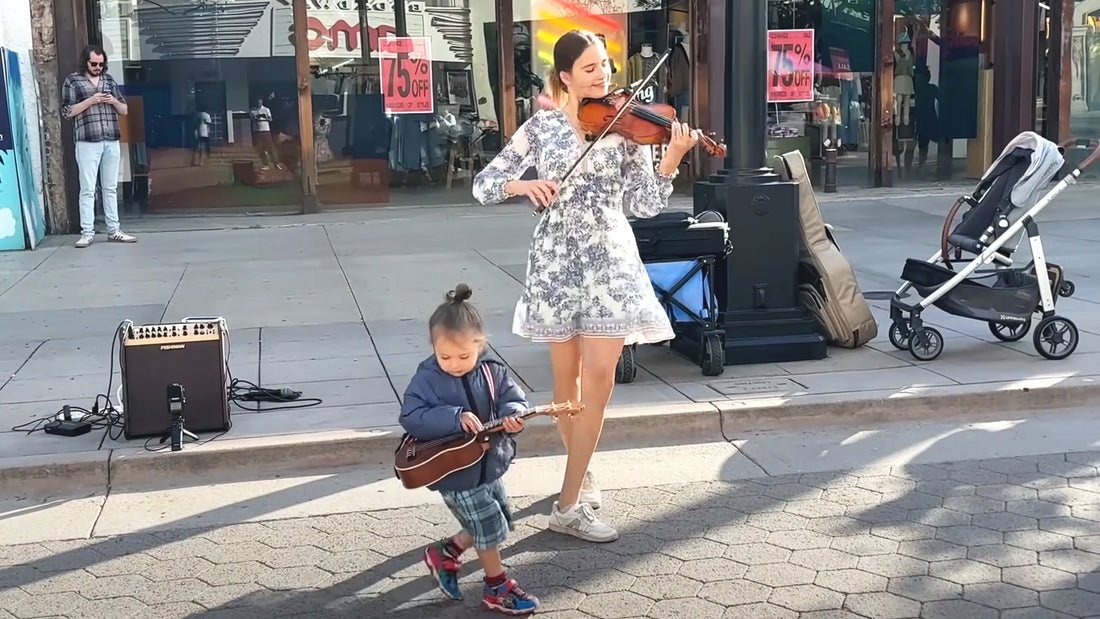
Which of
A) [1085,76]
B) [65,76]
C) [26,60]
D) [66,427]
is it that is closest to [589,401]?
[66,427]

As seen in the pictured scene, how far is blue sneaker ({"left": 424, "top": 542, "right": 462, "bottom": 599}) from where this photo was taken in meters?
4.25

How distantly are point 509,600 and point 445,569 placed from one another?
0.27 meters

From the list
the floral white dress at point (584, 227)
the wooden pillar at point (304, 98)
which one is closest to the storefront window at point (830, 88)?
the wooden pillar at point (304, 98)

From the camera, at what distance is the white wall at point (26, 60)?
42.5 ft

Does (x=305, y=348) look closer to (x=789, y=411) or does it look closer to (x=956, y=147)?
(x=789, y=411)

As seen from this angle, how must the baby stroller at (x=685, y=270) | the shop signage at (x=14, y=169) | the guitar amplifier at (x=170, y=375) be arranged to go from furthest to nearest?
the shop signage at (x=14, y=169), the baby stroller at (x=685, y=270), the guitar amplifier at (x=170, y=375)

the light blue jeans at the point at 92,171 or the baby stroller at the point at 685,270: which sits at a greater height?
the light blue jeans at the point at 92,171

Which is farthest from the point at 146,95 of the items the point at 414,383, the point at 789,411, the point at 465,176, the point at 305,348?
the point at 414,383

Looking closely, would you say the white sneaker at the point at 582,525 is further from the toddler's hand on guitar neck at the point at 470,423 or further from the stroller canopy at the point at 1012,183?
the stroller canopy at the point at 1012,183

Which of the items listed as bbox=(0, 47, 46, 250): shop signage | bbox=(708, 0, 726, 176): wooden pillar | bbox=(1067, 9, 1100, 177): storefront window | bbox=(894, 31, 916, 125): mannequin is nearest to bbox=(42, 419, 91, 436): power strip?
bbox=(0, 47, 46, 250): shop signage

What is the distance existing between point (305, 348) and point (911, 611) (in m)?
4.80

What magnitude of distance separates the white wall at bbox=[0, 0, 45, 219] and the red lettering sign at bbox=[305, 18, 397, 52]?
3.24 metres

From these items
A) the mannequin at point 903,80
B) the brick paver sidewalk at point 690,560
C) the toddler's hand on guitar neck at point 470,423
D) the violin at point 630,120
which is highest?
the mannequin at point 903,80

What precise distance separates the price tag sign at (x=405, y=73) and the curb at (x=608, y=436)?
9857 millimetres
